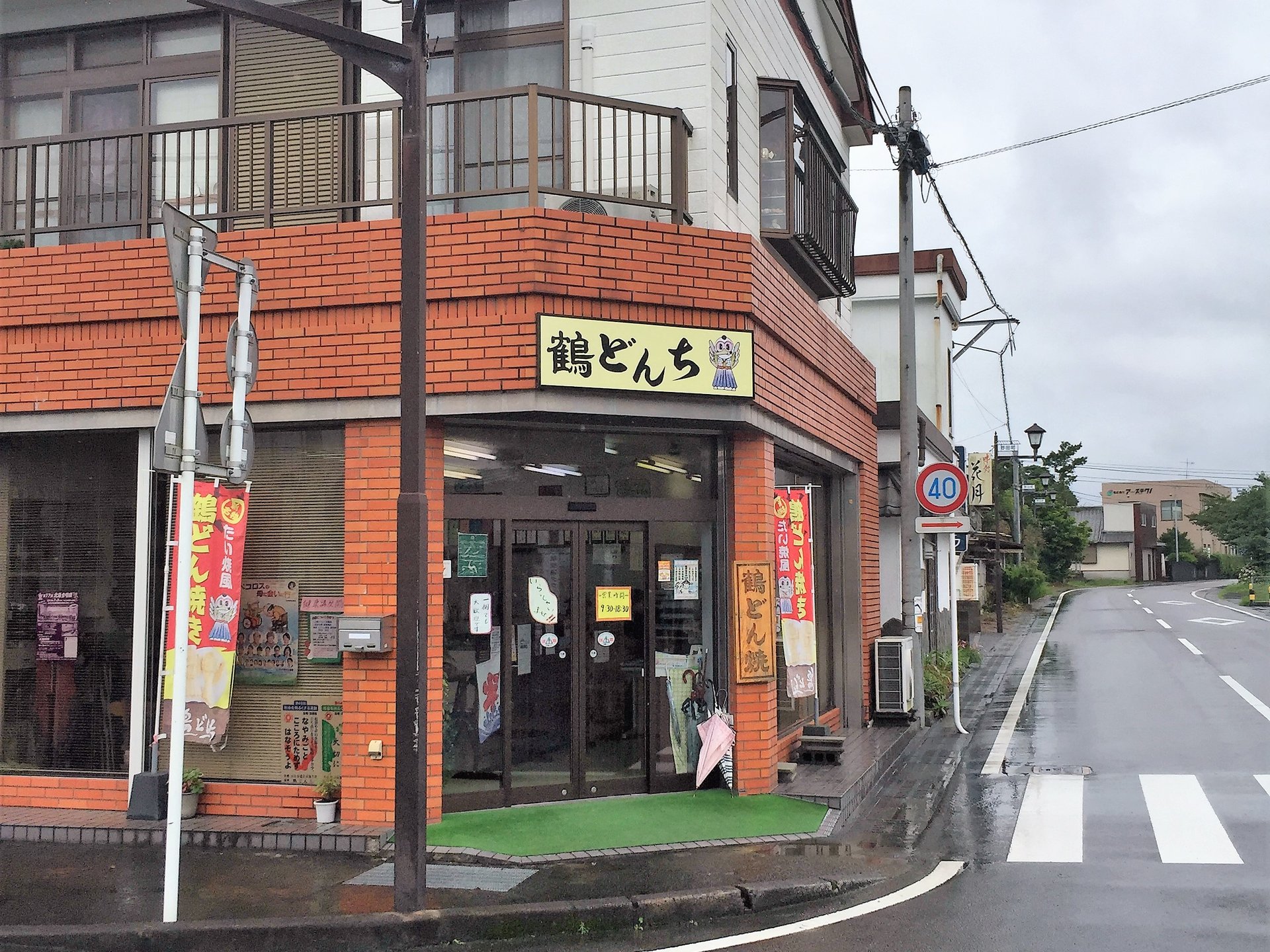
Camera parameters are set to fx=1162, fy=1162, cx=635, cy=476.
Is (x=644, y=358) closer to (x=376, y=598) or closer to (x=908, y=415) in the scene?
(x=376, y=598)

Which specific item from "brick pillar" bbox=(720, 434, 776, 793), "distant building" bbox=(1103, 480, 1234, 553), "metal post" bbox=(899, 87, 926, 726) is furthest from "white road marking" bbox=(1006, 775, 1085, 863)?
"distant building" bbox=(1103, 480, 1234, 553)

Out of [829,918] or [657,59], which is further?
[657,59]

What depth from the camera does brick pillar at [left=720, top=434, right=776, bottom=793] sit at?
9.91m

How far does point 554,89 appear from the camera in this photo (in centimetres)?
910

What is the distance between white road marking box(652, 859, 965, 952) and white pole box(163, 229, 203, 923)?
2691 mm

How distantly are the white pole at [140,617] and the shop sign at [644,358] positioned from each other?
351 cm

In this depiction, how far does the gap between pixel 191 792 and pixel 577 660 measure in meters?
3.18

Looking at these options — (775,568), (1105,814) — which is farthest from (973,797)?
(775,568)

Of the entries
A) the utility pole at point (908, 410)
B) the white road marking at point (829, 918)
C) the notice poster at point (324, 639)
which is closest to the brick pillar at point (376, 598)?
the notice poster at point (324, 639)

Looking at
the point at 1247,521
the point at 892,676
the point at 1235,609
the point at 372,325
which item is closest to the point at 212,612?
the point at 372,325

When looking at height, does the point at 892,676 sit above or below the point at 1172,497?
below

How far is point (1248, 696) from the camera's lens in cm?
1669

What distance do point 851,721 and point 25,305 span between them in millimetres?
9992

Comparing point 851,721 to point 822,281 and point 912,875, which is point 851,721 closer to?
point 822,281
